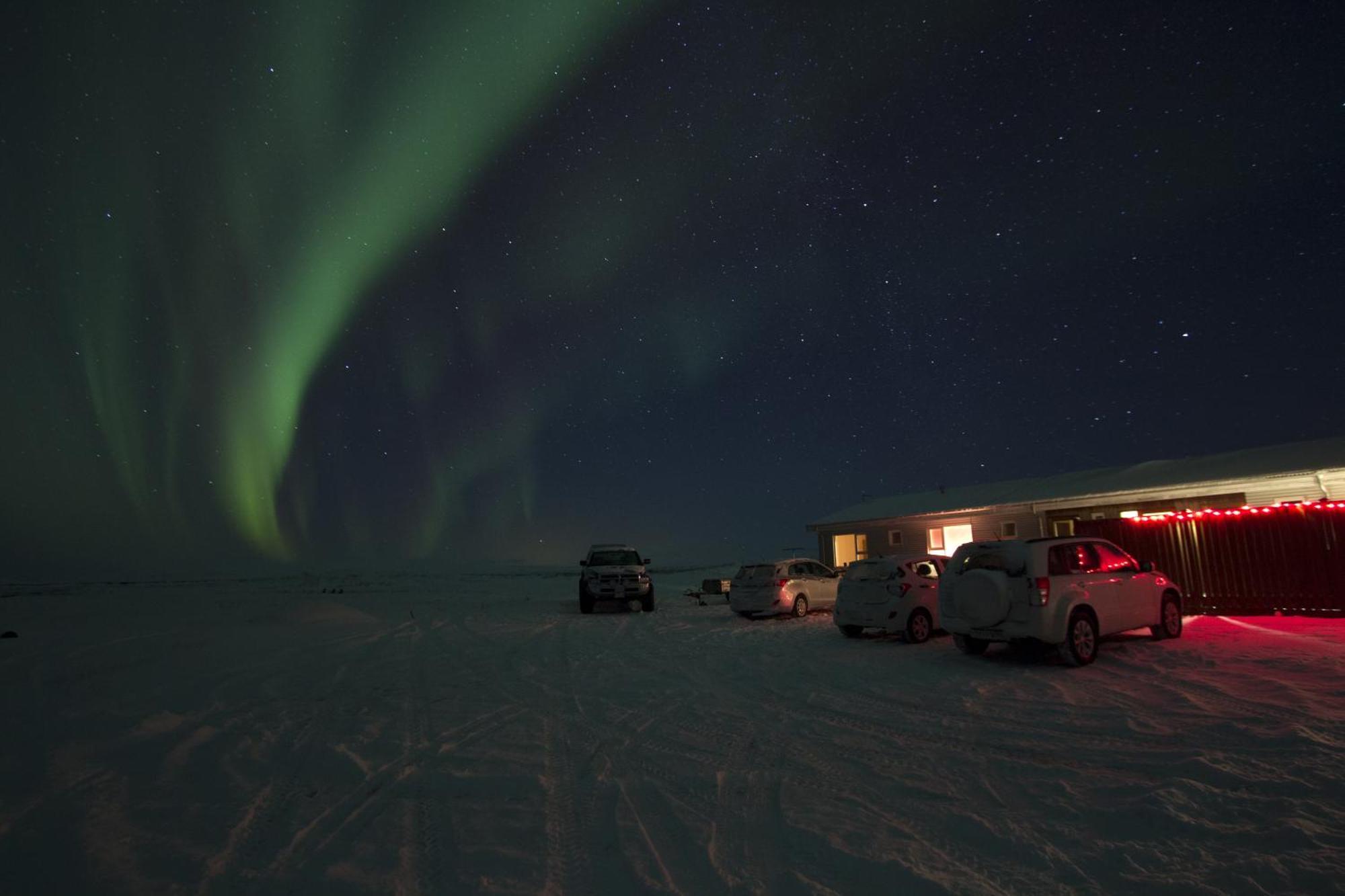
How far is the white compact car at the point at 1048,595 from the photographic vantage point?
353 inches

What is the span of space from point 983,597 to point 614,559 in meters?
14.4

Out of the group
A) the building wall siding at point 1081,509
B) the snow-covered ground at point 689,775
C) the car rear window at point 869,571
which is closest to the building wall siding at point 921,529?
the building wall siding at point 1081,509

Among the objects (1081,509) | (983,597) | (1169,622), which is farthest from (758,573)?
(1081,509)

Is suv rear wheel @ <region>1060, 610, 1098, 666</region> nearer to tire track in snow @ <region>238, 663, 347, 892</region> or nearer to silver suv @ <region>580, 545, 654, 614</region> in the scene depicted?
tire track in snow @ <region>238, 663, 347, 892</region>

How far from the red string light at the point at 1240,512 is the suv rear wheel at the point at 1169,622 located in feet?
14.2

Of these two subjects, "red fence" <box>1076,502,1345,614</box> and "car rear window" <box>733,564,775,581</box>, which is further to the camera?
"car rear window" <box>733,564,775,581</box>

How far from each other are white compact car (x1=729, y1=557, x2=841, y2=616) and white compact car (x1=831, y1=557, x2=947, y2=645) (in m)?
4.18

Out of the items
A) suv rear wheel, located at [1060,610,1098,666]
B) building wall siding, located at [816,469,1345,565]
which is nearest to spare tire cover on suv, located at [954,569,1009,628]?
suv rear wheel, located at [1060,610,1098,666]

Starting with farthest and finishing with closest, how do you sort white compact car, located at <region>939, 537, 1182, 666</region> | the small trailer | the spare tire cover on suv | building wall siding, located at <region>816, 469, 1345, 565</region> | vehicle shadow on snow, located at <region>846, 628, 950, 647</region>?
the small trailer
building wall siding, located at <region>816, 469, 1345, 565</region>
vehicle shadow on snow, located at <region>846, 628, 950, 647</region>
the spare tire cover on suv
white compact car, located at <region>939, 537, 1182, 666</region>

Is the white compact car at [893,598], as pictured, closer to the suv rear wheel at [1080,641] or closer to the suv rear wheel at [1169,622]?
the suv rear wheel at [1080,641]

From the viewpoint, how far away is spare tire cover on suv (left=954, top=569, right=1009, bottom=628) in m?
9.11

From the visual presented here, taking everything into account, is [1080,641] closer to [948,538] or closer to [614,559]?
[614,559]

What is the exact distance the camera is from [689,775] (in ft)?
16.3

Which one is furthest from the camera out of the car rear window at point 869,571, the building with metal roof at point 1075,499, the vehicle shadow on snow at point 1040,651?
the building with metal roof at point 1075,499
